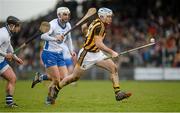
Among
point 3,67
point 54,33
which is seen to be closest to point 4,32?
point 3,67

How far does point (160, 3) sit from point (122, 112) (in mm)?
26093

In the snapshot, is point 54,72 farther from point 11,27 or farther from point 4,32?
point 4,32

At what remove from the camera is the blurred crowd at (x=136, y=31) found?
34.9m

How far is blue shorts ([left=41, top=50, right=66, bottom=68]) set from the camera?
17.9m

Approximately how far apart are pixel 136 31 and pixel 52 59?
19.8 meters

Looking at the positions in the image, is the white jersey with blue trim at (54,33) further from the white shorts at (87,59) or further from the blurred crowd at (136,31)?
the blurred crowd at (136,31)

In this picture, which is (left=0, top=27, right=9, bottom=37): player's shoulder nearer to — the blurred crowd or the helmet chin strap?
the helmet chin strap

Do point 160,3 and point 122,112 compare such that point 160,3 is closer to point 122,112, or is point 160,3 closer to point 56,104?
point 56,104

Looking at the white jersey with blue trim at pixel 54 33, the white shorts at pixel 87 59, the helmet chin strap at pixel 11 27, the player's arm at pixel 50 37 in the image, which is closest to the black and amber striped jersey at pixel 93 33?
the white shorts at pixel 87 59

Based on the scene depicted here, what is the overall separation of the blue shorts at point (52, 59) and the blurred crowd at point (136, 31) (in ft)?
52.3

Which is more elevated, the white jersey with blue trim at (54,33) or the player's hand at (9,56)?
the white jersey with blue trim at (54,33)

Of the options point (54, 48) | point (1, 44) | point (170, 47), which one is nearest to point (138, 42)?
point (170, 47)

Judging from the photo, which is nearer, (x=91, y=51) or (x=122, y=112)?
(x=122, y=112)

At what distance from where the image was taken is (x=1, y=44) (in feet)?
52.3
